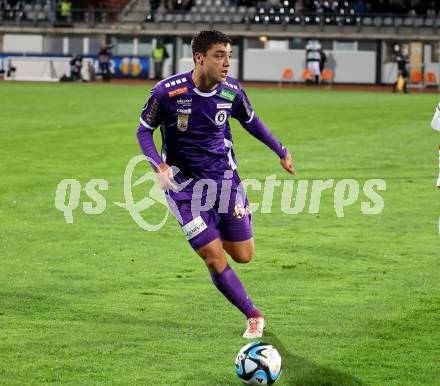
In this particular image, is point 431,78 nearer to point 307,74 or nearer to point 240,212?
point 307,74

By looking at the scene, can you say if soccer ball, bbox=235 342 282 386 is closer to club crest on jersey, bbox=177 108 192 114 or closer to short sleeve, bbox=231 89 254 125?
club crest on jersey, bbox=177 108 192 114

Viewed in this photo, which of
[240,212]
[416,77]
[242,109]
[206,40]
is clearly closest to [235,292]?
[240,212]

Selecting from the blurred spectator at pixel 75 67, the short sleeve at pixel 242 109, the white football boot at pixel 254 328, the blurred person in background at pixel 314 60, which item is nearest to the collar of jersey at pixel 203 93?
the short sleeve at pixel 242 109

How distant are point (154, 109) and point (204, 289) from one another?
2.53 metres

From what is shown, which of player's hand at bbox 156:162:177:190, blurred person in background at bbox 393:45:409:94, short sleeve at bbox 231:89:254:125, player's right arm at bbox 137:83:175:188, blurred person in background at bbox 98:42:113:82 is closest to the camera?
player's hand at bbox 156:162:177:190

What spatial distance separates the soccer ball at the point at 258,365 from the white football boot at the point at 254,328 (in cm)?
83

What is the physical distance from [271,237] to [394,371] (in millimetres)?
6170

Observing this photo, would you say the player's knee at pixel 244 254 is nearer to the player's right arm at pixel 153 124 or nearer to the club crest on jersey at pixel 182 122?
the player's right arm at pixel 153 124

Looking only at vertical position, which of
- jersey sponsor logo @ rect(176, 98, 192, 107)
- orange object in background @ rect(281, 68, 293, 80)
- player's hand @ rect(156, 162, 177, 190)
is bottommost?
orange object in background @ rect(281, 68, 293, 80)

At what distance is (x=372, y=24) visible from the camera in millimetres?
62312

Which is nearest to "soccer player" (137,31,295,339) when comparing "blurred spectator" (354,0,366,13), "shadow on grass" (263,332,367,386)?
"shadow on grass" (263,332,367,386)

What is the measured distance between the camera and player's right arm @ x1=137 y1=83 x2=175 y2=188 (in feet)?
27.9

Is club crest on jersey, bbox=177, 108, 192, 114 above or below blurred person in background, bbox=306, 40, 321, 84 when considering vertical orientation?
above

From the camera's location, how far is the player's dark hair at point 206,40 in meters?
8.53
